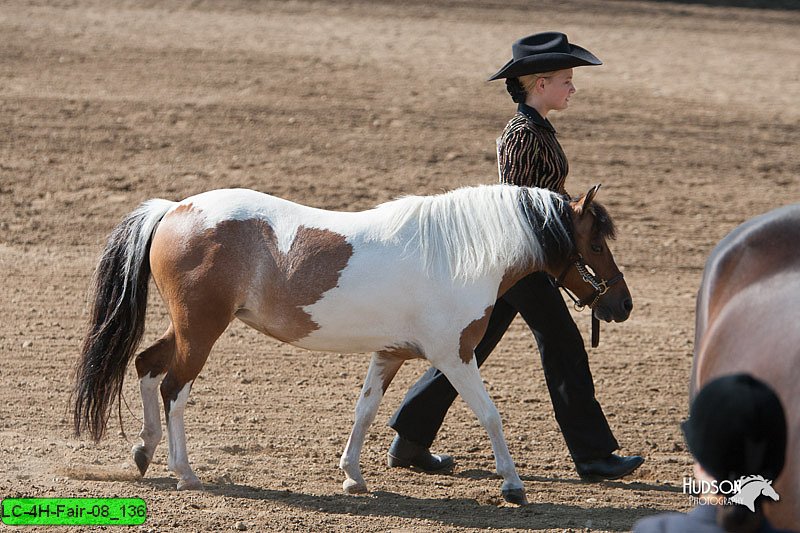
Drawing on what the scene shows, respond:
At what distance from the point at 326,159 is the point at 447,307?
5.87 m

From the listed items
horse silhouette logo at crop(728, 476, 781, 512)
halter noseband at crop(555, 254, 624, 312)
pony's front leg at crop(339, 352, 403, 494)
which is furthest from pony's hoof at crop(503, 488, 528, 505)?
horse silhouette logo at crop(728, 476, 781, 512)

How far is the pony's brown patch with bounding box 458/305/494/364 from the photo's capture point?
179 inches

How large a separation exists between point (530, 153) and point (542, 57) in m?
0.42

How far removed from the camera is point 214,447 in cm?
521

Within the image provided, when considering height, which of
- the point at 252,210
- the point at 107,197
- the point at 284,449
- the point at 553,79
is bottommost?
the point at 284,449

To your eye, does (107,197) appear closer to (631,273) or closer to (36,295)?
(36,295)

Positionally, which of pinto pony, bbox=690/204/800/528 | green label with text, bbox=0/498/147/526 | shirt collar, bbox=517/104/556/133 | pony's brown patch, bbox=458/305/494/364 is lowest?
green label with text, bbox=0/498/147/526

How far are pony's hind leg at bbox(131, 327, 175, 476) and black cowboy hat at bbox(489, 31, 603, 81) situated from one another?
6.15ft

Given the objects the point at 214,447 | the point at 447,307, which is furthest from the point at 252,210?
the point at 214,447

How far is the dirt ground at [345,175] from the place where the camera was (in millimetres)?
4898

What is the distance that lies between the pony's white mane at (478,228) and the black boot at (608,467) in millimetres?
1017

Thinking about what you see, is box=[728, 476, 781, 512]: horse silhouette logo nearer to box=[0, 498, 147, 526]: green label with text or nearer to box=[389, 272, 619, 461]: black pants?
box=[0, 498, 147, 526]: green label with text

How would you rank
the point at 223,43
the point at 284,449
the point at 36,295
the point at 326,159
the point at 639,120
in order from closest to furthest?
the point at 284,449
the point at 36,295
the point at 326,159
the point at 639,120
the point at 223,43

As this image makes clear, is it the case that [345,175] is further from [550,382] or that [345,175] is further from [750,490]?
[750,490]
